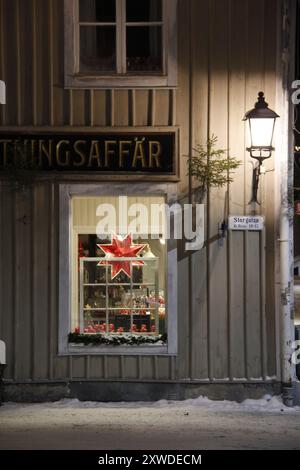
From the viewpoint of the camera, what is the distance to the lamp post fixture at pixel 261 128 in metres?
10.3

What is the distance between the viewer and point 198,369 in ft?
35.3

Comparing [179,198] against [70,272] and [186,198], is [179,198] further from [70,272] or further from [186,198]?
[70,272]

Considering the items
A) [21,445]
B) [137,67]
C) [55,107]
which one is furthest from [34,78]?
[21,445]

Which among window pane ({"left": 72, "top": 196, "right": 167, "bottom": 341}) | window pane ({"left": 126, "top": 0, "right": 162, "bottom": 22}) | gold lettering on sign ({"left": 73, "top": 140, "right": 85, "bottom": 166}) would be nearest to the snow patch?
window pane ({"left": 72, "top": 196, "right": 167, "bottom": 341})

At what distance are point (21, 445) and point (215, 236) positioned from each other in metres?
3.78

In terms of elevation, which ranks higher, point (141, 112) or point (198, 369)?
point (141, 112)

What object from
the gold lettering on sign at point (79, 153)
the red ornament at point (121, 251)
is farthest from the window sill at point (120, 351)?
the gold lettering on sign at point (79, 153)

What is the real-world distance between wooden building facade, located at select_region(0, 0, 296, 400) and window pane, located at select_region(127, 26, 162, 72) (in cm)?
31

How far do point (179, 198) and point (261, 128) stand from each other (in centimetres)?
136

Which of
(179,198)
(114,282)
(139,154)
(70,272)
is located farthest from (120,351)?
(139,154)

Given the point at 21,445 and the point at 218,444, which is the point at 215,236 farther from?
the point at 21,445

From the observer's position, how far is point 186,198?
10.8 metres

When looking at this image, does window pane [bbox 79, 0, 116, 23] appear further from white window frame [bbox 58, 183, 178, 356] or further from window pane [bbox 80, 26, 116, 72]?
white window frame [bbox 58, 183, 178, 356]

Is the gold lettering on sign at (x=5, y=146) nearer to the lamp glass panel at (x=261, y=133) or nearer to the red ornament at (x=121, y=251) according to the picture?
the red ornament at (x=121, y=251)
